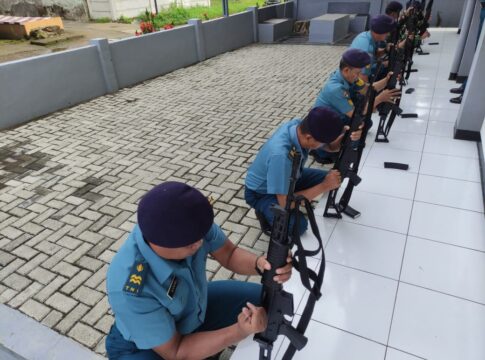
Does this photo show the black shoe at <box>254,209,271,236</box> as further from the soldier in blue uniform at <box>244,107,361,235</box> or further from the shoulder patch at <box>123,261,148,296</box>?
the shoulder patch at <box>123,261,148,296</box>

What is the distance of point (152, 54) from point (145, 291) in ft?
24.0

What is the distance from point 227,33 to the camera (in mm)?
10070

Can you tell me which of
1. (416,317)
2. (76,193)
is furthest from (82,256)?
(416,317)

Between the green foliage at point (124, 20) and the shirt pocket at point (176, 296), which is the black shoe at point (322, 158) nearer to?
the shirt pocket at point (176, 296)

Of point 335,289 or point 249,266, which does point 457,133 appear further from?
point 249,266

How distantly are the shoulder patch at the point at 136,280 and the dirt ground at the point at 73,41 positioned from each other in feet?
35.3

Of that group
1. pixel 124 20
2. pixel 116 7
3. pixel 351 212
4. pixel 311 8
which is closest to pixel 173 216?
pixel 351 212

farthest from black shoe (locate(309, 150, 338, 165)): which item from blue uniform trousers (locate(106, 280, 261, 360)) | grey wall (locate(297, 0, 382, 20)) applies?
grey wall (locate(297, 0, 382, 20))

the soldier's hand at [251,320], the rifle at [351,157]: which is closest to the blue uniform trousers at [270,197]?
the rifle at [351,157]

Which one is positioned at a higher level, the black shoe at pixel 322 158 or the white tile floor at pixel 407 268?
the black shoe at pixel 322 158

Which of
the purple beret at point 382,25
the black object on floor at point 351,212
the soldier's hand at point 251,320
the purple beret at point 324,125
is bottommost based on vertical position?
the black object on floor at point 351,212

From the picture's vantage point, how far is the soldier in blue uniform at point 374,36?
452cm

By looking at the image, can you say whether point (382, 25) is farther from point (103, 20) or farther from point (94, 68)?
point (103, 20)

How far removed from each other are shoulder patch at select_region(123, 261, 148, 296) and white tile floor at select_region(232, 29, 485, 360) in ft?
3.37
